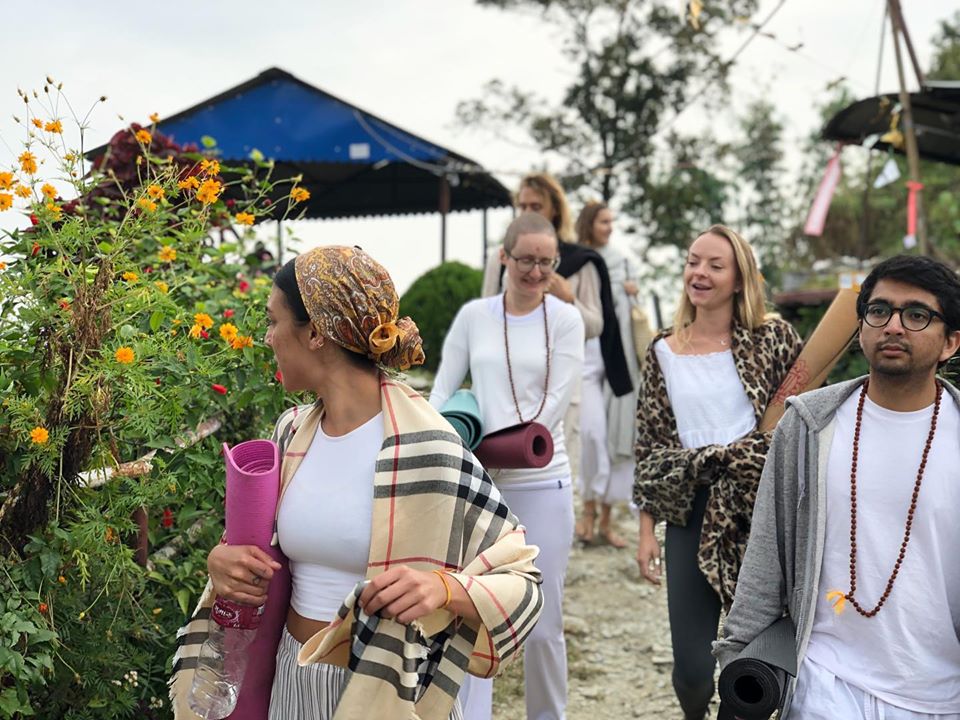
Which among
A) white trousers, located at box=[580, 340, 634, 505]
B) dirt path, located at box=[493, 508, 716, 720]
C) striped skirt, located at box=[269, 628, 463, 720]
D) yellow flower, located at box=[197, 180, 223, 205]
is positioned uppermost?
yellow flower, located at box=[197, 180, 223, 205]

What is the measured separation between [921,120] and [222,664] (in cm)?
951

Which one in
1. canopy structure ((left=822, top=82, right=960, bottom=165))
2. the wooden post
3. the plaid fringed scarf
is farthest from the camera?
canopy structure ((left=822, top=82, right=960, bottom=165))

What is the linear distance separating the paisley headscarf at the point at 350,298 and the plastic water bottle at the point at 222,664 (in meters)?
0.65

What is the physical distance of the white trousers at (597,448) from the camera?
726 cm

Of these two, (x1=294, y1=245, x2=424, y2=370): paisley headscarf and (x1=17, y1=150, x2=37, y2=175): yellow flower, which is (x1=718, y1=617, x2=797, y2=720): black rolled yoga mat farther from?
(x1=17, y1=150, x2=37, y2=175): yellow flower

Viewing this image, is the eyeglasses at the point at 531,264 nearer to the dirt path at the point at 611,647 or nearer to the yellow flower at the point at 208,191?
the yellow flower at the point at 208,191

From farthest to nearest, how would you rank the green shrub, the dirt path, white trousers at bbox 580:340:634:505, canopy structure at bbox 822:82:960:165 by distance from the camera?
the green shrub → canopy structure at bbox 822:82:960:165 → white trousers at bbox 580:340:634:505 → the dirt path

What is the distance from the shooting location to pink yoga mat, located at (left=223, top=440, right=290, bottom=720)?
2.34 meters

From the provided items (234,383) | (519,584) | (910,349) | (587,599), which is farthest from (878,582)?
→ (587,599)

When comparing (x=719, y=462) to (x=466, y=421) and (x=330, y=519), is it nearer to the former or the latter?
(x=466, y=421)

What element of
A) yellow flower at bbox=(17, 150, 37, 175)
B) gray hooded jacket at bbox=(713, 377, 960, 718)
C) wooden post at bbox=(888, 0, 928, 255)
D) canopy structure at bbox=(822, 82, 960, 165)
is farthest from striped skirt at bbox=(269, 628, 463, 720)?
canopy structure at bbox=(822, 82, 960, 165)

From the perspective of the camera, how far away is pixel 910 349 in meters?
2.82

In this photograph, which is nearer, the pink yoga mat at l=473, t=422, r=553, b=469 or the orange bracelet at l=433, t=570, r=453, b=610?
the orange bracelet at l=433, t=570, r=453, b=610

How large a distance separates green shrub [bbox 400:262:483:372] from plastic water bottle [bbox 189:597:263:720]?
33.4 ft
